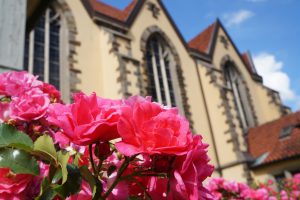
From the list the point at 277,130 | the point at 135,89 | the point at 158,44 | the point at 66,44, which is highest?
the point at 158,44

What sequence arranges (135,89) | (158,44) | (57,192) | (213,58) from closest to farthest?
(57,192), (135,89), (158,44), (213,58)

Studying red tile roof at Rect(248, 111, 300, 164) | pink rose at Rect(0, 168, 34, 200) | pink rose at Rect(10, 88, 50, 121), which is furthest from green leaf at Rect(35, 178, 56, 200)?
red tile roof at Rect(248, 111, 300, 164)

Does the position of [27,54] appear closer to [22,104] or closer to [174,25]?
[174,25]

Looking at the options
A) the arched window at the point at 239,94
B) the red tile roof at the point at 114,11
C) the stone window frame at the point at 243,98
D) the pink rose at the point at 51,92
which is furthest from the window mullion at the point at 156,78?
the pink rose at the point at 51,92

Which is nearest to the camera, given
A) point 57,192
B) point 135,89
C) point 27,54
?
point 57,192

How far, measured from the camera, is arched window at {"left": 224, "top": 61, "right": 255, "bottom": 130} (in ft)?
61.2

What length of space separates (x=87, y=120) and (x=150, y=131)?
17 cm

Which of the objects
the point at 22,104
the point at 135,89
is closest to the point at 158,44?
the point at 135,89

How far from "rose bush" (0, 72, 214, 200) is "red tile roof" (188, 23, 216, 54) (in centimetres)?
1778

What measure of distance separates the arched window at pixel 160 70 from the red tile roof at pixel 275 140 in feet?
17.3

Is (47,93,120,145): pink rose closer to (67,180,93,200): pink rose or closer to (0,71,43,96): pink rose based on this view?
(67,180,93,200): pink rose

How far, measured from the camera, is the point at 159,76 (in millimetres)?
14492

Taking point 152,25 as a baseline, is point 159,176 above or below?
below

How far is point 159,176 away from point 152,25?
1510 cm
